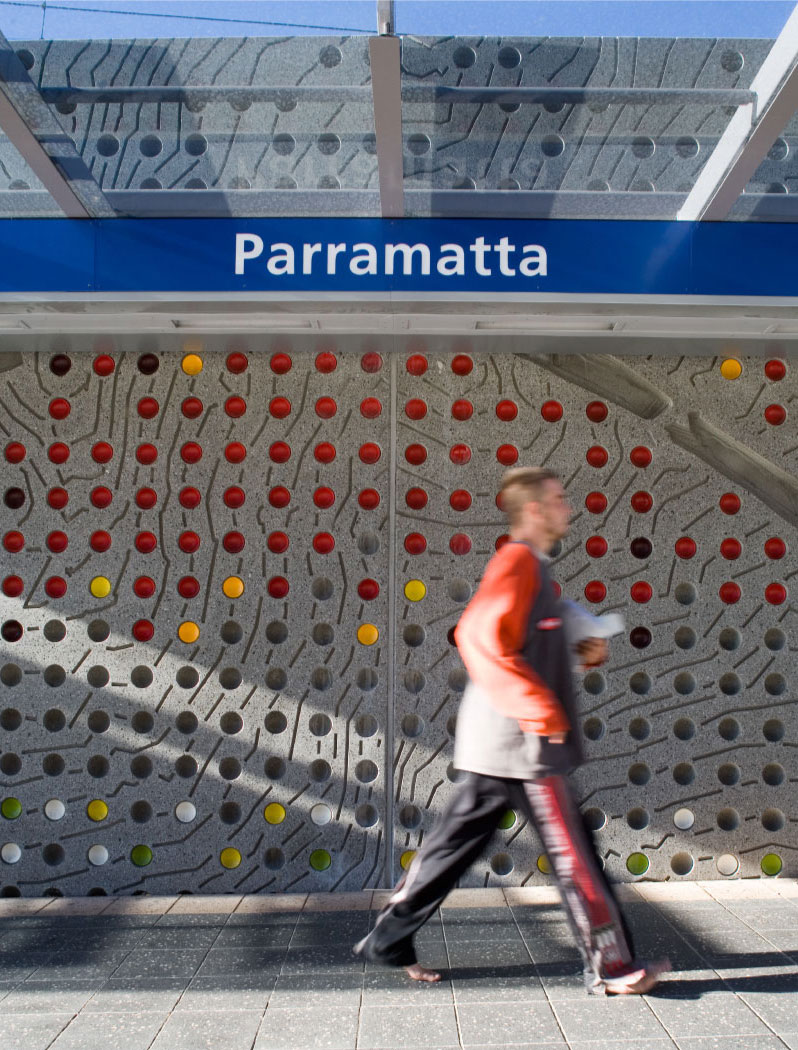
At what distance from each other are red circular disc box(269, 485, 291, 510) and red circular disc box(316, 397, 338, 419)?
0.45 m

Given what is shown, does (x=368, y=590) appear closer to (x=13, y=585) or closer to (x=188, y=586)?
(x=188, y=586)

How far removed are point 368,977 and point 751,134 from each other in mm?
3673

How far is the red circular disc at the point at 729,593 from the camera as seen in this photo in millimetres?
5703

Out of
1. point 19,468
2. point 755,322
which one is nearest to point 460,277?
point 755,322

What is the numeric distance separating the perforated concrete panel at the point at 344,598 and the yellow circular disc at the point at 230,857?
0.10ft

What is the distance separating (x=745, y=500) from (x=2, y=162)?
4044mm

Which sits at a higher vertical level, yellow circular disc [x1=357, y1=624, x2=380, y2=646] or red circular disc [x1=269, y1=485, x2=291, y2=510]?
red circular disc [x1=269, y1=485, x2=291, y2=510]

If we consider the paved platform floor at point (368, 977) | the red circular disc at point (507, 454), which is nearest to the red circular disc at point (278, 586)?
the red circular disc at point (507, 454)

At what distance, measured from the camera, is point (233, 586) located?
5691 mm

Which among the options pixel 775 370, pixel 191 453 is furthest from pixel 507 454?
pixel 191 453

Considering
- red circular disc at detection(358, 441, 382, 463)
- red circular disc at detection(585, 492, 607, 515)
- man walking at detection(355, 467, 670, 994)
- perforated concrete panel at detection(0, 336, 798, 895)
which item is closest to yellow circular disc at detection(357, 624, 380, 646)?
perforated concrete panel at detection(0, 336, 798, 895)

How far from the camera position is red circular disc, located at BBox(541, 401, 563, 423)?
5.77 meters

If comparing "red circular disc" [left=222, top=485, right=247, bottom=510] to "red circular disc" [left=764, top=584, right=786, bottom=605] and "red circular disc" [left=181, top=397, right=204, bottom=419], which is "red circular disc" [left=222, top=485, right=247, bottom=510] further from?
"red circular disc" [left=764, top=584, right=786, bottom=605]

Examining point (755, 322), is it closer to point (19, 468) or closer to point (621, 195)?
point (621, 195)
